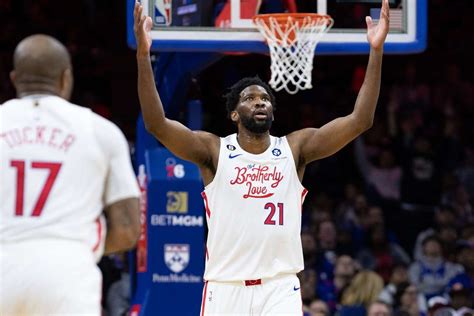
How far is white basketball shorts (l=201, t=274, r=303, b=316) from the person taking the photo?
714cm

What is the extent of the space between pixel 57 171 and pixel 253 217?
251 cm

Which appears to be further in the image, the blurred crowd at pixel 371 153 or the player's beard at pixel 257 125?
the blurred crowd at pixel 371 153

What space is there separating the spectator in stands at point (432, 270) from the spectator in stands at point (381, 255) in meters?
0.32

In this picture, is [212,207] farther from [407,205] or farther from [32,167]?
[407,205]

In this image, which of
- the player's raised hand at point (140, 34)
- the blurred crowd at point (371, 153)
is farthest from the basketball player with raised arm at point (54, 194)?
the blurred crowd at point (371, 153)

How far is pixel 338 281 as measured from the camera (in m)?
13.1

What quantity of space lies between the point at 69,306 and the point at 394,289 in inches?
334

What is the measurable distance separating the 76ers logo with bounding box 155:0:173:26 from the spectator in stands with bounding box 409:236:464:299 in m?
5.26

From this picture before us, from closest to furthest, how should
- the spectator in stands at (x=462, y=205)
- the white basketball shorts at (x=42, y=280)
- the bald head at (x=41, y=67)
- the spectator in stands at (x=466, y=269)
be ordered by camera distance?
the white basketball shorts at (x=42, y=280)
the bald head at (x=41, y=67)
the spectator in stands at (x=466, y=269)
the spectator in stands at (x=462, y=205)

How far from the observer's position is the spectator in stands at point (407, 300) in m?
12.6

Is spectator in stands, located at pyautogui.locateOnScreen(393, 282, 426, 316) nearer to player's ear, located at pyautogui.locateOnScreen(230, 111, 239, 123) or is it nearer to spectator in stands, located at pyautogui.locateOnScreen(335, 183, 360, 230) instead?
spectator in stands, located at pyautogui.locateOnScreen(335, 183, 360, 230)

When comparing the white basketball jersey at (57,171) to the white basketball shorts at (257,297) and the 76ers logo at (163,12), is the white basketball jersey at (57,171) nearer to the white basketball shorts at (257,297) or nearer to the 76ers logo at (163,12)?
the white basketball shorts at (257,297)

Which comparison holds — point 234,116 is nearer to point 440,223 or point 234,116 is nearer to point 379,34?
point 379,34

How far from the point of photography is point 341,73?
54.9 feet
